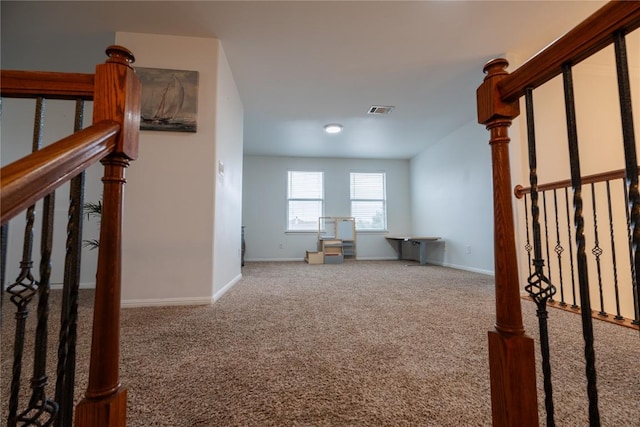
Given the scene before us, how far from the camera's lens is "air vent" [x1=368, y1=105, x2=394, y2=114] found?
3830mm

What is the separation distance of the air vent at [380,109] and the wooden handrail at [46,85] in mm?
3600

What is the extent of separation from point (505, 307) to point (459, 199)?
4326 millimetres

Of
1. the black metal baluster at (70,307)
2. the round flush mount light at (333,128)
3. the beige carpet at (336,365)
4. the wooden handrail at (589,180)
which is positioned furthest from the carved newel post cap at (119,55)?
the round flush mount light at (333,128)

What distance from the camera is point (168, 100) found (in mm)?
2293

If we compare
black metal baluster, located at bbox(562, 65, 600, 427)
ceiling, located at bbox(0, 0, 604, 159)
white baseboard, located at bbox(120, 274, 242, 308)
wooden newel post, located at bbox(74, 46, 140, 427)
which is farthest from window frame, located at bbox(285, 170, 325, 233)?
black metal baluster, located at bbox(562, 65, 600, 427)

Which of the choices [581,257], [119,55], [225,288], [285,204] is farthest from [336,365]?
[285,204]

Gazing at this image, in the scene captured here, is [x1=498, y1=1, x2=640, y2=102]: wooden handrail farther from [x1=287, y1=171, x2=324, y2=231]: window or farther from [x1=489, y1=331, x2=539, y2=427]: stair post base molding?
[x1=287, y1=171, x2=324, y2=231]: window

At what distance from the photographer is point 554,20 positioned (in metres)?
2.26

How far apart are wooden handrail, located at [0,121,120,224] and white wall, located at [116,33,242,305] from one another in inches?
70.3

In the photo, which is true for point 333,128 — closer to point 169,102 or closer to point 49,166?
point 169,102

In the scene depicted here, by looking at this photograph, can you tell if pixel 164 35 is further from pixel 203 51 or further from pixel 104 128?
pixel 104 128

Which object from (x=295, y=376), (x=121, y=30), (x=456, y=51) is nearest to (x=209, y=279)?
(x=295, y=376)

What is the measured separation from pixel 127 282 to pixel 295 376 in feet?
5.64

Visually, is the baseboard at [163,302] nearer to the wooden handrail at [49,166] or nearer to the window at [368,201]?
the wooden handrail at [49,166]
